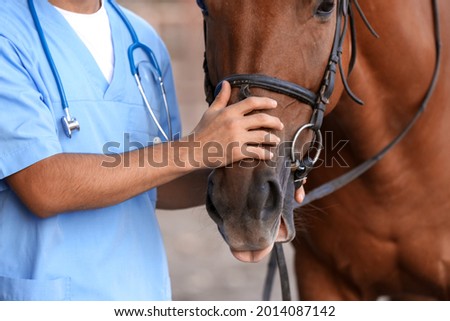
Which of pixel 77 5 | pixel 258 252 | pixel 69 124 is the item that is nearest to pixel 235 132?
pixel 258 252

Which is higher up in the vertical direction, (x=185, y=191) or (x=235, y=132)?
(x=235, y=132)

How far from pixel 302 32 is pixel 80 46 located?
1.71 feet

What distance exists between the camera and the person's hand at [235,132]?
164 centimetres

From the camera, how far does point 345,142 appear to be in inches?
87.6

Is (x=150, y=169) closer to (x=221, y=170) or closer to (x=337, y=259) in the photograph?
(x=221, y=170)

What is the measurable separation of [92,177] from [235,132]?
326 mm

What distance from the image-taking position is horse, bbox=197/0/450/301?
66.4 inches

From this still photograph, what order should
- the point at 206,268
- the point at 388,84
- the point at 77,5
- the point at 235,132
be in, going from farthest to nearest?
the point at 206,268 → the point at 388,84 → the point at 77,5 → the point at 235,132

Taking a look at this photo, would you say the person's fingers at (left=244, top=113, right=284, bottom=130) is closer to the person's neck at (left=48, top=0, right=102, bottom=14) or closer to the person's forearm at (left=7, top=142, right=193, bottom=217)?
the person's forearm at (left=7, top=142, right=193, bottom=217)

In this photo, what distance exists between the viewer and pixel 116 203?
176cm

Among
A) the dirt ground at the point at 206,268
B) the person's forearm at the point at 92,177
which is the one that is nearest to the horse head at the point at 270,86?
the person's forearm at the point at 92,177

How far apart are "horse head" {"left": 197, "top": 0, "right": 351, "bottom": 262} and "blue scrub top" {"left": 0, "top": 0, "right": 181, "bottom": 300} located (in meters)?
0.28

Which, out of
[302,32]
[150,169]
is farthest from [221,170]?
[302,32]

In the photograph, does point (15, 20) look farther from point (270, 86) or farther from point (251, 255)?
point (251, 255)
